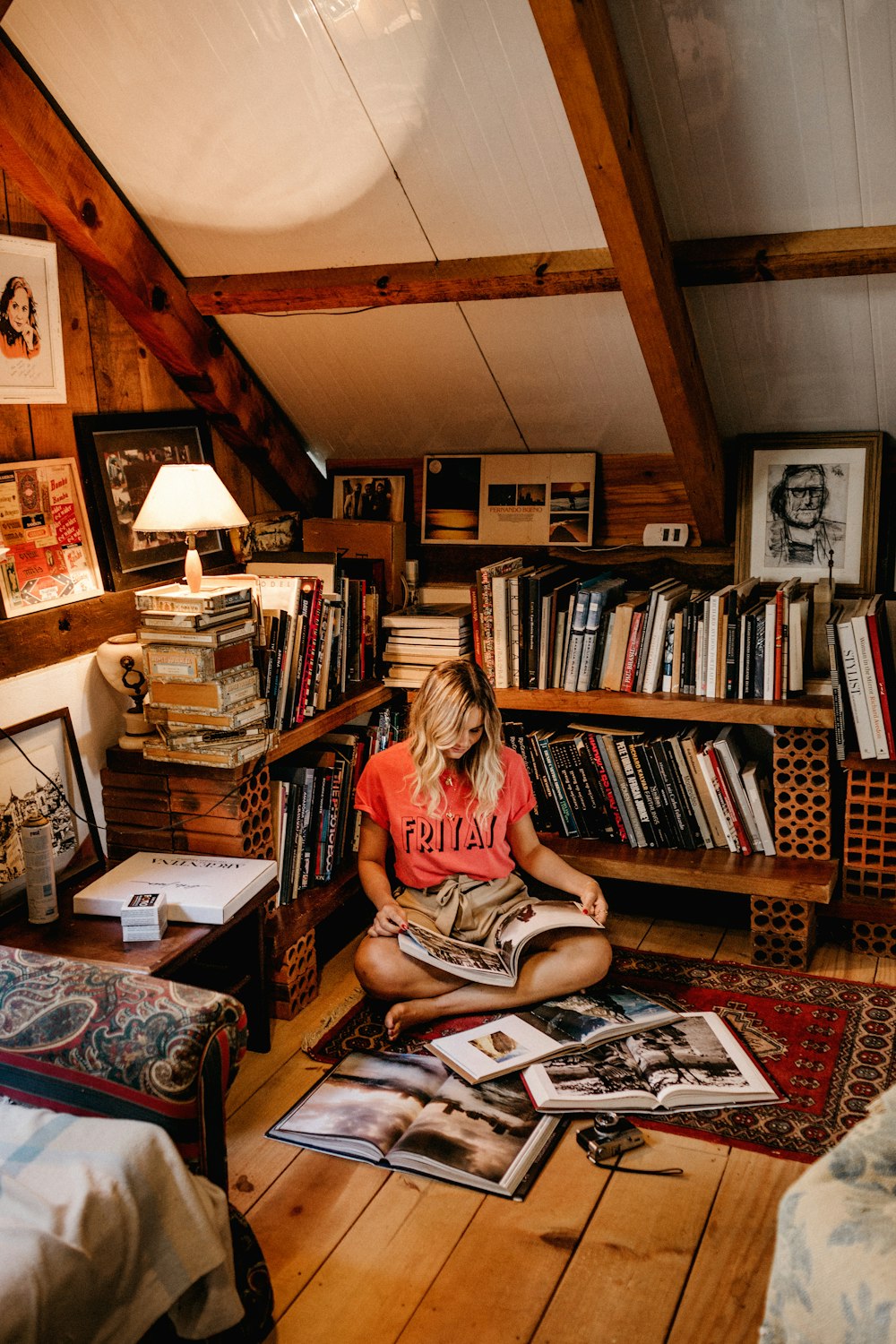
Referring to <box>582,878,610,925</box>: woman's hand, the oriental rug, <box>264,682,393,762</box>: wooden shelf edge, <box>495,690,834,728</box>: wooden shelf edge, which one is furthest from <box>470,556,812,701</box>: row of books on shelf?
the oriental rug

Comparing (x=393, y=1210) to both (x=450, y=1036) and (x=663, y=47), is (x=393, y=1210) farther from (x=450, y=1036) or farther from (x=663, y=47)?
→ (x=663, y=47)

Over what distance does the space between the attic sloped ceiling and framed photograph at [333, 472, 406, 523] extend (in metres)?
0.46

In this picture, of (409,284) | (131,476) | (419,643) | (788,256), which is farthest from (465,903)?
(788,256)

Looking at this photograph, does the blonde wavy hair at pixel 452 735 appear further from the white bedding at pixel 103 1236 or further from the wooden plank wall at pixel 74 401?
the white bedding at pixel 103 1236

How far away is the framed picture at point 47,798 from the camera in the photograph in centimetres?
231

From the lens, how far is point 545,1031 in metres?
2.44

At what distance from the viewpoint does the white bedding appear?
1334 mm

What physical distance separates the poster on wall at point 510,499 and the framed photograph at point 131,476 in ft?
2.55

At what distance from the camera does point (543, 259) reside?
251cm

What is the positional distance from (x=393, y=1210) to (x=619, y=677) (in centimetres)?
152

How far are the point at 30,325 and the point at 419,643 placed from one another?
1325 millimetres

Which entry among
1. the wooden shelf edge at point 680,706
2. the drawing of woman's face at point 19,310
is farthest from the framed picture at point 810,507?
the drawing of woman's face at point 19,310

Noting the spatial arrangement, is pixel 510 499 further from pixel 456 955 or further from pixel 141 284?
pixel 456 955

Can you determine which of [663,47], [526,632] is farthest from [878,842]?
[663,47]
